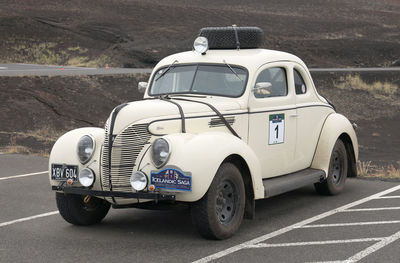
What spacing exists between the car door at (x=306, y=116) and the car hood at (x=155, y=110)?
5.45 ft

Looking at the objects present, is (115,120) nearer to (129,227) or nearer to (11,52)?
(129,227)

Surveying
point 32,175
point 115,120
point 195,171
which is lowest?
point 32,175

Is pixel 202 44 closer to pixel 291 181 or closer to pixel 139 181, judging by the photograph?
pixel 291 181

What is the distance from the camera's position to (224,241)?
7262mm

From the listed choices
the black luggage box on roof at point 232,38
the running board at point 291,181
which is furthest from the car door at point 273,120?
the black luggage box on roof at point 232,38

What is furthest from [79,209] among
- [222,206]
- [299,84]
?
[299,84]

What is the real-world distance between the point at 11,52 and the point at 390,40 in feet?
109

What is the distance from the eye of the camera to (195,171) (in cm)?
691

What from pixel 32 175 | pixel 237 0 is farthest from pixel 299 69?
pixel 237 0

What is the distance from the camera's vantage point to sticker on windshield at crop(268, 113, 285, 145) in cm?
863

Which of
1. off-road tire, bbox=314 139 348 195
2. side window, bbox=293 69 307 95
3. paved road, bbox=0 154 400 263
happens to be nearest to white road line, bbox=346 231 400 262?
paved road, bbox=0 154 400 263

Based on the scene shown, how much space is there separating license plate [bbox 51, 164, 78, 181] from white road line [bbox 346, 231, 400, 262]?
10.1 ft

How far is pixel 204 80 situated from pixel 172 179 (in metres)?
2.10

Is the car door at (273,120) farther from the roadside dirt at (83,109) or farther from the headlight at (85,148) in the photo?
the roadside dirt at (83,109)
